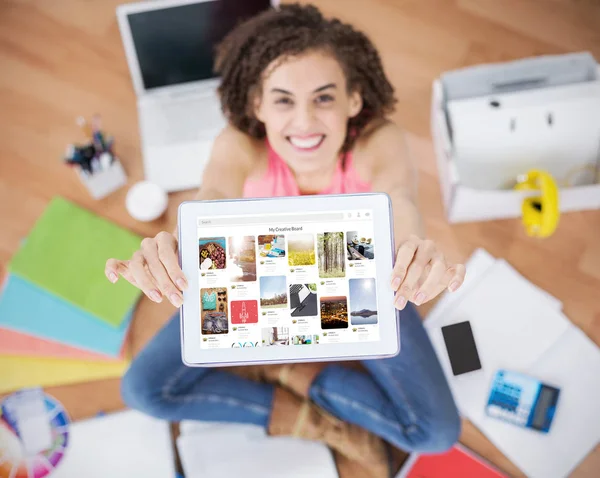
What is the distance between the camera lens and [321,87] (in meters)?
0.88

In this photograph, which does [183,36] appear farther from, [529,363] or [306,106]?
[529,363]

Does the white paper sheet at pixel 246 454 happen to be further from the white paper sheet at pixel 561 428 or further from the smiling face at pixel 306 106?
the smiling face at pixel 306 106

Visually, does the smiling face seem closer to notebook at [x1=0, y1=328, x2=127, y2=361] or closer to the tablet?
the tablet

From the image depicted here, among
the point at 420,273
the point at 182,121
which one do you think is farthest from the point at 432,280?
the point at 182,121

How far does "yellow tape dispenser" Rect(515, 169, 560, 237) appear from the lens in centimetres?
97

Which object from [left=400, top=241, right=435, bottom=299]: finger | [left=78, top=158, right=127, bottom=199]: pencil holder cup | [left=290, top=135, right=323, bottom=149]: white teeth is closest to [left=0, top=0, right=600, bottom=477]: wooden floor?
[left=78, top=158, right=127, bottom=199]: pencil holder cup

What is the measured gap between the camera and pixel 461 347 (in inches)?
38.4

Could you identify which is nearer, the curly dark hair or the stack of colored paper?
the curly dark hair

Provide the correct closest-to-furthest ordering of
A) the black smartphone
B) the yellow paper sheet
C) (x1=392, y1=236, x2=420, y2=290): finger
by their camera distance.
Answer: (x1=392, y1=236, x2=420, y2=290): finger
the black smartphone
the yellow paper sheet

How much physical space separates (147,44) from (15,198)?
0.44m

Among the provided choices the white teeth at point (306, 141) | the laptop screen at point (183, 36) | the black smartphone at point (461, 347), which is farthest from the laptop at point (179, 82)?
the black smartphone at point (461, 347)

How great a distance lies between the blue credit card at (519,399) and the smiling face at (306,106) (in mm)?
535

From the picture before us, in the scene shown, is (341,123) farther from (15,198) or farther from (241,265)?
(15,198)

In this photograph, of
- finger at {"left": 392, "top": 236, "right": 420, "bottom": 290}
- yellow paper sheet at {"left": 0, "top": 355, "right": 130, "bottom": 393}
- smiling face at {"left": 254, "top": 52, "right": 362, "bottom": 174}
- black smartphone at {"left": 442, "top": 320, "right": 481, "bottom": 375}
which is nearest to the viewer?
finger at {"left": 392, "top": 236, "right": 420, "bottom": 290}
